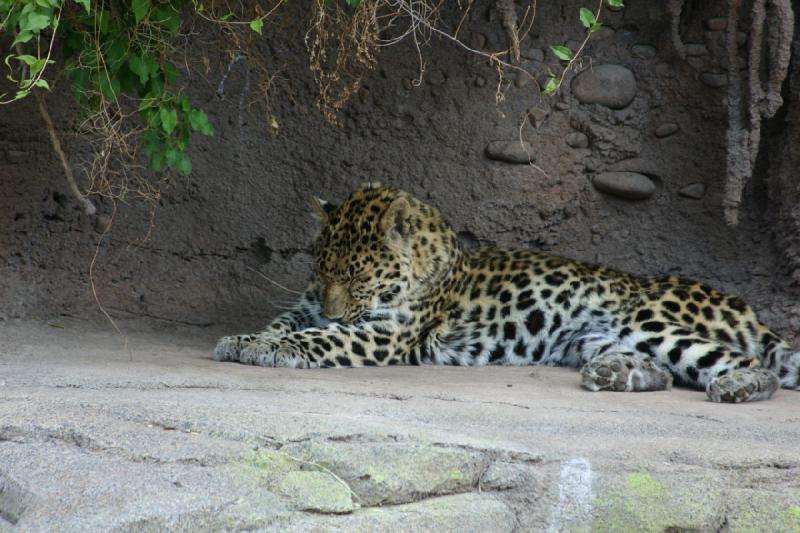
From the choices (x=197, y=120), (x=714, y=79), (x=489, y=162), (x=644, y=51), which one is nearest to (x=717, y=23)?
(x=714, y=79)

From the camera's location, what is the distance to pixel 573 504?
13.2 feet

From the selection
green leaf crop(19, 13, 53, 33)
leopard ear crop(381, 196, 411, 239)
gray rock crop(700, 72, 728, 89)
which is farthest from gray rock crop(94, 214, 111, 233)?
gray rock crop(700, 72, 728, 89)

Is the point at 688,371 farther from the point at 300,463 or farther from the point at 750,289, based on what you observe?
the point at 300,463

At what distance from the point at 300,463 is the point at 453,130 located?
5.42 m

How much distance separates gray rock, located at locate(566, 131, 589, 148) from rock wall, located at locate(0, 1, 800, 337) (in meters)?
0.01

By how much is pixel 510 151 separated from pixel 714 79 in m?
1.75

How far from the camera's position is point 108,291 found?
8406 mm

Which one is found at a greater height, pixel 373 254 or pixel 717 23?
pixel 717 23

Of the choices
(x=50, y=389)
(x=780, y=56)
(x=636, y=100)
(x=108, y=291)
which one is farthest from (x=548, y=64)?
(x=50, y=389)

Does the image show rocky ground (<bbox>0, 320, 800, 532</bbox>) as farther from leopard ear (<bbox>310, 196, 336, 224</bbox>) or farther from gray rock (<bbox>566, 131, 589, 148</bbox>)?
gray rock (<bbox>566, 131, 589, 148</bbox>)

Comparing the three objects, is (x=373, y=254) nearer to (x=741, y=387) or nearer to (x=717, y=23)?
(x=741, y=387)

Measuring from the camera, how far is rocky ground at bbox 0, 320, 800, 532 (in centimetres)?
351

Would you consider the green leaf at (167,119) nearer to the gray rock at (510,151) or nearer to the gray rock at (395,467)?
the gray rock at (395,467)

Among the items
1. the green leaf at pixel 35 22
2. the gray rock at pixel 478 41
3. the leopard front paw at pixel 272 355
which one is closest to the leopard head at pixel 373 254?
the leopard front paw at pixel 272 355
